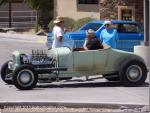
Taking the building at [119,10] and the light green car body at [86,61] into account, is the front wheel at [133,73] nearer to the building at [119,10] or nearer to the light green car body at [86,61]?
the light green car body at [86,61]

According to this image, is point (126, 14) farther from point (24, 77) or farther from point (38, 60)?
point (24, 77)

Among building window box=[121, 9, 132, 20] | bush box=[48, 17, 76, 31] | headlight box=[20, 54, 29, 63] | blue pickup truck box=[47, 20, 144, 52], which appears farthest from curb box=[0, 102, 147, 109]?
bush box=[48, 17, 76, 31]

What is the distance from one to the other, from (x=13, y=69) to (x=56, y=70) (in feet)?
3.48

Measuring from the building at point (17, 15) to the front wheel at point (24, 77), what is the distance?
1172 inches

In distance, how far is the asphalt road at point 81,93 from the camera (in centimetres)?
1196

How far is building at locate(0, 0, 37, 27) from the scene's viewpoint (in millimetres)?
44341

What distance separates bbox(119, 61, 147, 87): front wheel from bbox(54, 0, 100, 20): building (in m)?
22.8

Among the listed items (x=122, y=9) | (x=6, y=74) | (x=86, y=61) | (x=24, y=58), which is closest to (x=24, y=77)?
(x=24, y=58)

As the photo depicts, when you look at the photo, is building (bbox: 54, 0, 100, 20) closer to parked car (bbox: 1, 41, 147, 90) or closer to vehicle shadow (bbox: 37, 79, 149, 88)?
vehicle shadow (bbox: 37, 79, 149, 88)

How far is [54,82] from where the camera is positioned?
15141mm

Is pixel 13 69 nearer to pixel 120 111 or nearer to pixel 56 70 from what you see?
pixel 56 70

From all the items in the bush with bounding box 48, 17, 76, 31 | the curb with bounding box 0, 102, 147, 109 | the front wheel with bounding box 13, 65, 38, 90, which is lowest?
the curb with bounding box 0, 102, 147, 109

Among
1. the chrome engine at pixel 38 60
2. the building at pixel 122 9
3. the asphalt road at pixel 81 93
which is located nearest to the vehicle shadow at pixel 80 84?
the asphalt road at pixel 81 93

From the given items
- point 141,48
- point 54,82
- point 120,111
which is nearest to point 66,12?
point 141,48
